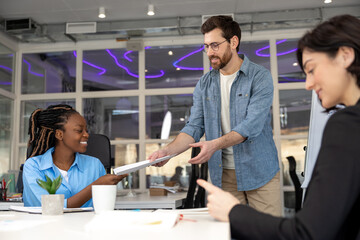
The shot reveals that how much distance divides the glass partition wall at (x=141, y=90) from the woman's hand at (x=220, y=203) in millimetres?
5486

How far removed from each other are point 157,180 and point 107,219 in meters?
5.58

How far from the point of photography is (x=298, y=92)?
6.40 m

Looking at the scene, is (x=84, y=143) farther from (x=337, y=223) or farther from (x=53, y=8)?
(x=53, y=8)

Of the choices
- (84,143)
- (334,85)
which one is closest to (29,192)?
(84,143)

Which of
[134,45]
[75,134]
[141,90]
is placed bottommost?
[75,134]

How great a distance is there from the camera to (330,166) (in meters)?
0.80

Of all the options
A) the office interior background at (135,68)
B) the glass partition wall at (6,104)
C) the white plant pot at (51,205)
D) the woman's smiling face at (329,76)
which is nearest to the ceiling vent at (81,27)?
the office interior background at (135,68)

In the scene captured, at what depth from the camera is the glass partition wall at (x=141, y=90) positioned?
6414 mm

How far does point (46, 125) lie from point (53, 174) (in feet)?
1.74

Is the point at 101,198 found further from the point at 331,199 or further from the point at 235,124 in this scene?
the point at 235,124

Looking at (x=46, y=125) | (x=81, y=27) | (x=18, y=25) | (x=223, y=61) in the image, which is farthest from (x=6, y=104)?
(x=223, y=61)

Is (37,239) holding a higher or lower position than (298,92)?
lower

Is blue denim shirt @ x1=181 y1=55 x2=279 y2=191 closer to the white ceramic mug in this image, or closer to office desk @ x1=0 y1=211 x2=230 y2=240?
the white ceramic mug

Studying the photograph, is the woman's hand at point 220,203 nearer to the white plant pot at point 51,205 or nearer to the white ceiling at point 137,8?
the white plant pot at point 51,205
